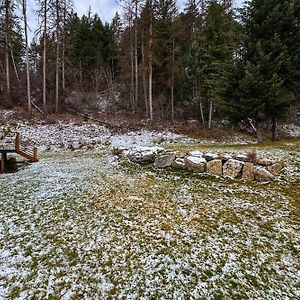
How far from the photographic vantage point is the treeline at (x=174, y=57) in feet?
39.5

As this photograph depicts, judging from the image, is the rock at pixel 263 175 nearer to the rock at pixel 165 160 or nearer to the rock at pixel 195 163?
the rock at pixel 195 163

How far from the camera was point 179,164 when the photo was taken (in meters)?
8.41

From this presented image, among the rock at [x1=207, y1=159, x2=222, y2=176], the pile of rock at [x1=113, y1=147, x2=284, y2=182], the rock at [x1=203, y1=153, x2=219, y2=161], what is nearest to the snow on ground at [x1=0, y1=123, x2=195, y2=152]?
the pile of rock at [x1=113, y1=147, x2=284, y2=182]

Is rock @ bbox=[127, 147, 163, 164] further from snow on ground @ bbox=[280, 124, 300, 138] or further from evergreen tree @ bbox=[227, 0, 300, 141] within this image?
snow on ground @ bbox=[280, 124, 300, 138]

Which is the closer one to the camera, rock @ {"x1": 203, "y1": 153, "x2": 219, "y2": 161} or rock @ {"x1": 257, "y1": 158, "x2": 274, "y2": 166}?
rock @ {"x1": 257, "y1": 158, "x2": 274, "y2": 166}

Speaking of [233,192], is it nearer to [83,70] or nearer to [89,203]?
[89,203]

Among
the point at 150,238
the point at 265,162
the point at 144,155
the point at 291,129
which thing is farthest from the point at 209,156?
the point at 291,129

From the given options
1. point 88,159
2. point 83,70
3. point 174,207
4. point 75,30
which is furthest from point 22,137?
point 75,30

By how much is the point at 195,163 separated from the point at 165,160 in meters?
1.25

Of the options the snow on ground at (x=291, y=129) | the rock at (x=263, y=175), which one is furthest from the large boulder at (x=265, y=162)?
the snow on ground at (x=291, y=129)

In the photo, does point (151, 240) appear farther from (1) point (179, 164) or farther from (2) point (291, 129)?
(2) point (291, 129)

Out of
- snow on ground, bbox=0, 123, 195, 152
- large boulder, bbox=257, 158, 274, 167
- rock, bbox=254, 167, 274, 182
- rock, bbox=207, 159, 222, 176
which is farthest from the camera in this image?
snow on ground, bbox=0, 123, 195, 152

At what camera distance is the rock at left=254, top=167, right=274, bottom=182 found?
6.97 metres

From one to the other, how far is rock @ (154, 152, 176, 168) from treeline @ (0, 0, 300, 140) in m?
5.46
